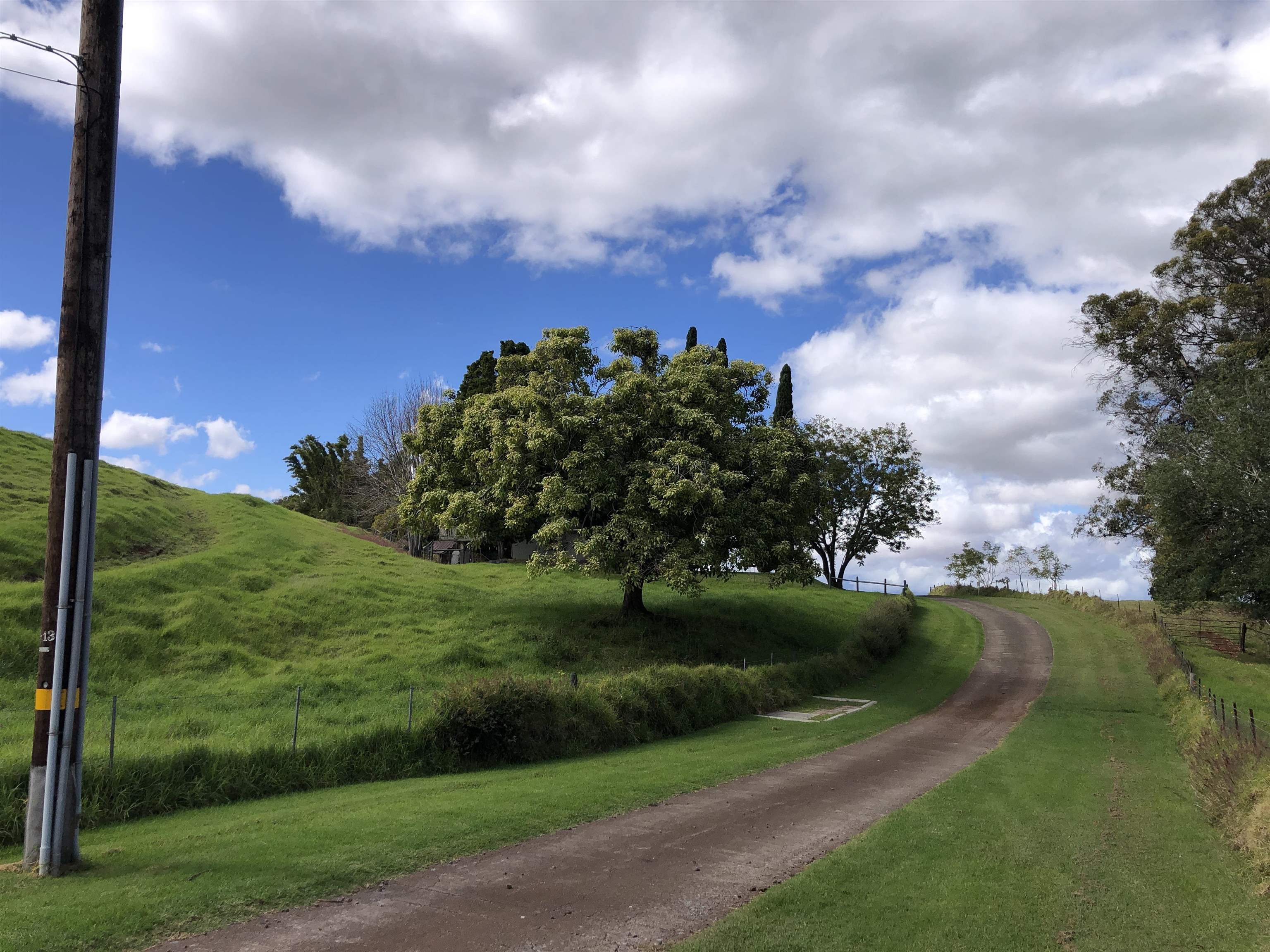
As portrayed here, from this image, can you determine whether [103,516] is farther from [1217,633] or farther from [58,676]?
[1217,633]

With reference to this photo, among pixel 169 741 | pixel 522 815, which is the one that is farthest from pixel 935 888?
pixel 169 741

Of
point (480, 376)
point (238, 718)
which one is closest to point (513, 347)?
point (480, 376)

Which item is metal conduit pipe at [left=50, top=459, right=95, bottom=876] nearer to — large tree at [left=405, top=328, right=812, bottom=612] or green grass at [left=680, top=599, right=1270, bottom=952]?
green grass at [left=680, top=599, right=1270, bottom=952]

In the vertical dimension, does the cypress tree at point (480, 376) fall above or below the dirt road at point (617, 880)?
above

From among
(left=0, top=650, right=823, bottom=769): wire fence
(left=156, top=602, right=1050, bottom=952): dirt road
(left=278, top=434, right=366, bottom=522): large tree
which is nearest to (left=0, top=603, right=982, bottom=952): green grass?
(left=156, top=602, right=1050, bottom=952): dirt road

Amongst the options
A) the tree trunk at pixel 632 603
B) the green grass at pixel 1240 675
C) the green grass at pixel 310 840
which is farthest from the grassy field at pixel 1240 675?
the tree trunk at pixel 632 603

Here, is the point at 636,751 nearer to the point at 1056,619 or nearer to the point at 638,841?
the point at 638,841

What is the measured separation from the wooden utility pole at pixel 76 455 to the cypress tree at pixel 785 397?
56247mm

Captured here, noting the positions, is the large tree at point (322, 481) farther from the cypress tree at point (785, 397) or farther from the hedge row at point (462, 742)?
the hedge row at point (462, 742)

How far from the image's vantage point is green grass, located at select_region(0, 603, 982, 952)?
8039 mm

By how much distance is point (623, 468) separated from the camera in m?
31.0

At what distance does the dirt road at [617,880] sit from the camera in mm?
7891

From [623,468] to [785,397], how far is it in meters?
37.0

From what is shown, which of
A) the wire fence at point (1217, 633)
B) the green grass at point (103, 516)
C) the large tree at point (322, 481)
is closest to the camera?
the green grass at point (103, 516)
